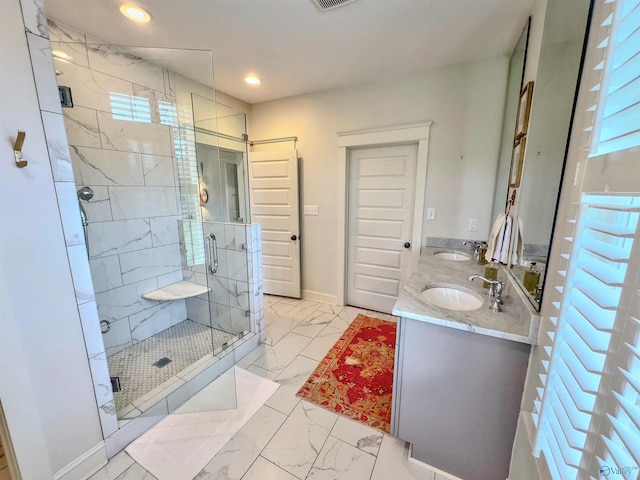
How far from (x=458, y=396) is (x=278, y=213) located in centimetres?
270

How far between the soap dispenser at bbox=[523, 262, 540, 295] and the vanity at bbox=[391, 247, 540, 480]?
0.19 feet

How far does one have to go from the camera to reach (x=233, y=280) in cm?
251

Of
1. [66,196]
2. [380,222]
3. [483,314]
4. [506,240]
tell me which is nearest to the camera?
[66,196]

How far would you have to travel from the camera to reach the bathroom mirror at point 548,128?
963 mm

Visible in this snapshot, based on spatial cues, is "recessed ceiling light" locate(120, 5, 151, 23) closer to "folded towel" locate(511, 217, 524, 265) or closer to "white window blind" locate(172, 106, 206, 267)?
"white window blind" locate(172, 106, 206, 267)

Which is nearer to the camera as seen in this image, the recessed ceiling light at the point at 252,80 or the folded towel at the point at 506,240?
the folded towel at the point at 506,240

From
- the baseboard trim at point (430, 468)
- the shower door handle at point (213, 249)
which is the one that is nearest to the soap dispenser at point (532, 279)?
the baseboard trim at point (430, 468)

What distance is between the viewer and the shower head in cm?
194

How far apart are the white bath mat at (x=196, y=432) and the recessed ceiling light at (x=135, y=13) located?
8.81 ft

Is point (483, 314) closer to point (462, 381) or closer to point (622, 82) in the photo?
point (462, 381)

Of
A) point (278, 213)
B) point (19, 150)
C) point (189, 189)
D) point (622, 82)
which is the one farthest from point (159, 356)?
point (622, 82)

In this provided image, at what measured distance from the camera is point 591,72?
79 cm

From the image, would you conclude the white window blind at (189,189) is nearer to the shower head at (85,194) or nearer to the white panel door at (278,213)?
the shower head at (85,194)

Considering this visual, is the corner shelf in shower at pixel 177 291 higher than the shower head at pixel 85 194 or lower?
lower
